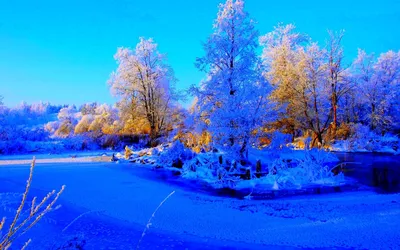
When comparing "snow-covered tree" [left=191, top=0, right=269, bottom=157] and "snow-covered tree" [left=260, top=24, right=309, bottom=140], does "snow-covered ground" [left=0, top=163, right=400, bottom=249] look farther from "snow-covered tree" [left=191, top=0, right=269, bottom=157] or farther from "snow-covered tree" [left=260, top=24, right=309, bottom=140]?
"snow-covered tree" [left=260, top=24, right=309, bottom=140]

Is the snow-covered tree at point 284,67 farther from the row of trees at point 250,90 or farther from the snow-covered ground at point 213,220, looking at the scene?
the snow-covered ground at point 213,220

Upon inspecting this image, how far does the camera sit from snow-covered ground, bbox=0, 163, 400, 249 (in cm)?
462

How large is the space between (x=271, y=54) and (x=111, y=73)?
12.3 m

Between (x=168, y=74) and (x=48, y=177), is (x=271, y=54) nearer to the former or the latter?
(x=168, y=74)

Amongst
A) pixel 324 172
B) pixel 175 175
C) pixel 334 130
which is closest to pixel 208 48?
pixel 175 175

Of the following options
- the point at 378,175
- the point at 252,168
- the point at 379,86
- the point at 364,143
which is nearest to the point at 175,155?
the point at 252,168

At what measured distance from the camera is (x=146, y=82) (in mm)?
22391

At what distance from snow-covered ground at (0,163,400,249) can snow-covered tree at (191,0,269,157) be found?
4.02 metres

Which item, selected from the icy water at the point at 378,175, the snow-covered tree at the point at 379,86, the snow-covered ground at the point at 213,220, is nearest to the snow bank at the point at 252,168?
the icy water at the point at 378,175

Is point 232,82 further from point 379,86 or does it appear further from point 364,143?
point 379,86

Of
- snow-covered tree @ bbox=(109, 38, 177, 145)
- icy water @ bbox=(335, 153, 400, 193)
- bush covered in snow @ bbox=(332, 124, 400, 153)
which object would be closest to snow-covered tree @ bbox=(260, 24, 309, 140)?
bush covered in snow @ bbox=(332, 124, 400, 153)

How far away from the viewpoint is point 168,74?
23297 mm

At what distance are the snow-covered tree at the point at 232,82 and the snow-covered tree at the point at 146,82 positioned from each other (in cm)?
1073

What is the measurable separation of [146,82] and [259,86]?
12.3 m
